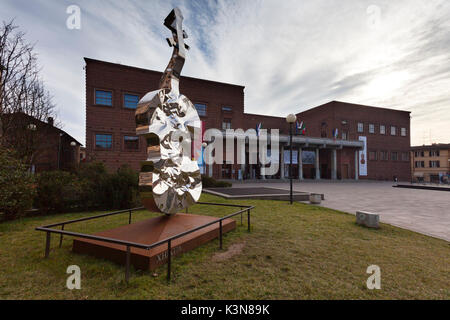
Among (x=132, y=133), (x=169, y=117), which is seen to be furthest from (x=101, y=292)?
(x=132, y=133)

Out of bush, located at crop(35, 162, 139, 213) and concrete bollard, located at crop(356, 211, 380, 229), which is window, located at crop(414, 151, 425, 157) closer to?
concrete bollard, located at crop(356, 211, 380, 229)

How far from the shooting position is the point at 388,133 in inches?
1656

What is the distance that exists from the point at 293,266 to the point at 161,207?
273cm

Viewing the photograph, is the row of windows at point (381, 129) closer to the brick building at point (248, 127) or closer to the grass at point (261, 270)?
the brick building at point (248, 127)

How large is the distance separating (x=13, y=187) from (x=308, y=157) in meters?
36.8

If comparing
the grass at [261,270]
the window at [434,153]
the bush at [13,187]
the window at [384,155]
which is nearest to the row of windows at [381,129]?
the window at [384,155]

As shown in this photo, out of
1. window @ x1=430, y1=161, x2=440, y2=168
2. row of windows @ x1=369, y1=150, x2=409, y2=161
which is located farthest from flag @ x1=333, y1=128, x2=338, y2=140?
window @ x1=430, y1=161, x2=440, y2=168

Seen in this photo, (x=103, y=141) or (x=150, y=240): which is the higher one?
(x=103, y=141)

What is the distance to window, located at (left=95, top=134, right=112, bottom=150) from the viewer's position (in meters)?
23.0

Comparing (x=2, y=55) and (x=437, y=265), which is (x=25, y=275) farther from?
(x=2, y=55)

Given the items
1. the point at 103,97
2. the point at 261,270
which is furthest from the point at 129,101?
the point at 261,270

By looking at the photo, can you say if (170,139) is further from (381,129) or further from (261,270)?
(381,129)

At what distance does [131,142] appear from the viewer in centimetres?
2427

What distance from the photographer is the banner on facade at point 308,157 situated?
36219 mm
